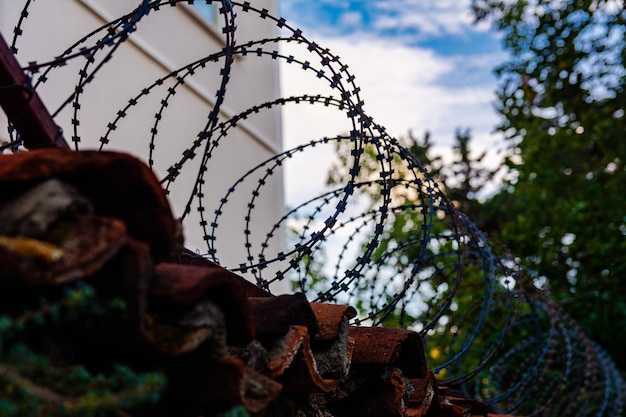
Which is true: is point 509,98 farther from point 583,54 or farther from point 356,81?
point 356,81

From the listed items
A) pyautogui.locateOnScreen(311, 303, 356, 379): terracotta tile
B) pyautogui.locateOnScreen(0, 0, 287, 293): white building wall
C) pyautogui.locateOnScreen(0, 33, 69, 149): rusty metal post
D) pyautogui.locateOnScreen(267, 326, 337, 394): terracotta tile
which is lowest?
pyautogui.locateOnScreen(267, 326, 337, 394): terracotta tile

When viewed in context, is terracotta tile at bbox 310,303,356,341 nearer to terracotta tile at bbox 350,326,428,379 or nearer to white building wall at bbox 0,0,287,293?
terracotta tile at bbox 350,326,428,379

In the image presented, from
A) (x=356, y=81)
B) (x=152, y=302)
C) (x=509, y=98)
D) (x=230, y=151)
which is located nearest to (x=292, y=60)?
(x=356, y=81)

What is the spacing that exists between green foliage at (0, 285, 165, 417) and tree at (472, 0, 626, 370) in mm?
9038

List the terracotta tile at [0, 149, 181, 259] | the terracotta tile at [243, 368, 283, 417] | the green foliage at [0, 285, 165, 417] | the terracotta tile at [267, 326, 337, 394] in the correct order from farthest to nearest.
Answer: the terracotta tile at [267, 326, 337, 394] → the terracotta tile at [243, 368, 283, 417] → the terracotta tile at [0, 149, 181, 259] → the green foliage at [0, 285, 165, 417]

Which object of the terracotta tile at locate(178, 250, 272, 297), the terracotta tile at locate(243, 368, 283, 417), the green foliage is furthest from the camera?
the terracotta tile at locate(178, 250, 272, 297)

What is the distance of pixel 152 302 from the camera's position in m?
1.46

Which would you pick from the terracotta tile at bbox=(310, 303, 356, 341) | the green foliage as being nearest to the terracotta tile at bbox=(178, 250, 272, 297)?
the terracotta tile at bbox=(310, 303, 356, 341)

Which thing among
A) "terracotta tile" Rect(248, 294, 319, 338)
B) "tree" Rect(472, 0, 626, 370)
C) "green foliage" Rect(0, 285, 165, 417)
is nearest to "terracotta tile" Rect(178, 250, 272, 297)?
"terracotta tile" Rect(248, 294, 319, 338)

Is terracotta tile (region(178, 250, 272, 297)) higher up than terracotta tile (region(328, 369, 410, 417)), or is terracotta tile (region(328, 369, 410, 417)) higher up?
terracotta tile (region(178, 250, 272, 297))

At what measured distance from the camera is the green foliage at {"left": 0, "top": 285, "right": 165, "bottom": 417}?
3.91ft

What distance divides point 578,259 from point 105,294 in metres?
10.1

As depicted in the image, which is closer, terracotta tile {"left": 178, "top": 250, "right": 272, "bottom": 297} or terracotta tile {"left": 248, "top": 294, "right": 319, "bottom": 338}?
terracotta tile {"left": 248, "top": 294, "right": 319, "bottom": 338}

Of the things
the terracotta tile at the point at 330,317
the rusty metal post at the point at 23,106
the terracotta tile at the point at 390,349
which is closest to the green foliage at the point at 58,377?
the rusty metal post at the point at 23,106
